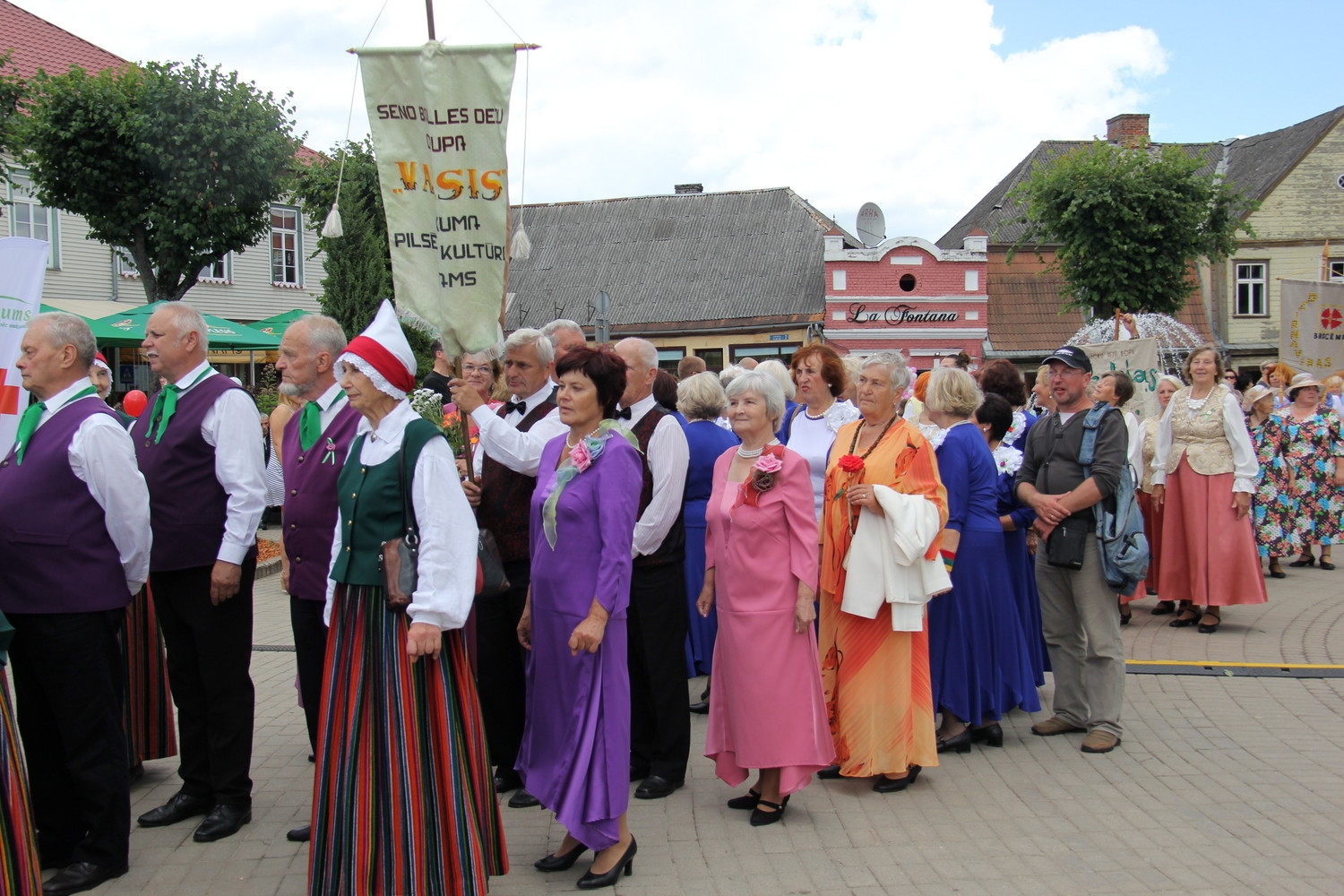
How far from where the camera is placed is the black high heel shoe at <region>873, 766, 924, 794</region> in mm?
4938

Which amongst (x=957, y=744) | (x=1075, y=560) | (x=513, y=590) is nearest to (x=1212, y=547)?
(x=1075, y=560)

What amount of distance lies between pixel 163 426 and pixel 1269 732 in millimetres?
5564

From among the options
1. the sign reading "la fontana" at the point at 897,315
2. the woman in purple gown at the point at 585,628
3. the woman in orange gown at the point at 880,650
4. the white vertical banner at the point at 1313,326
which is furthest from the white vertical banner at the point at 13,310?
the sign reading "la fontana" at the point at 897,315

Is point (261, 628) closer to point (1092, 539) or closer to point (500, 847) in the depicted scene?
point (500, 847)

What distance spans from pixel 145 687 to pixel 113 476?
152cm

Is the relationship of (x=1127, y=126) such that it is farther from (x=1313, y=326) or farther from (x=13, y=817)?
(x=13, y=817)

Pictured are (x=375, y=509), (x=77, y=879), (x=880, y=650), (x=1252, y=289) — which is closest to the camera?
(x=375, y=509)

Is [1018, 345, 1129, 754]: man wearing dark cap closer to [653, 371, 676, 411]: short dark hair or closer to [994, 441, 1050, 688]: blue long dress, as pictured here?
[994, 441, 1050, 688]: blue long dress

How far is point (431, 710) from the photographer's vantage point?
351cm

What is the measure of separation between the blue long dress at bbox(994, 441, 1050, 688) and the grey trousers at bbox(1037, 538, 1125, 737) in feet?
0.86

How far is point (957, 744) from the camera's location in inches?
216

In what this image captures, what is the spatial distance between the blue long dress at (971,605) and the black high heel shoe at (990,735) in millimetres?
69

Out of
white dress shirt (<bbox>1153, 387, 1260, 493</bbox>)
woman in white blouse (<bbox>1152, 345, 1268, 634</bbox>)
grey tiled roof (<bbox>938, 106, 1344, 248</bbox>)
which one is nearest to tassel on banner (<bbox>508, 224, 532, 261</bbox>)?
woman in white blouse (<bbox>1152, 345, 1268, 634</bbox>)

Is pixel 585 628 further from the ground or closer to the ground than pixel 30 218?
closer to the ground
